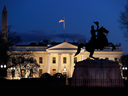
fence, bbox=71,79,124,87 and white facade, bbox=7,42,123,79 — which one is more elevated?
white facade, bbox=7,42,123,79

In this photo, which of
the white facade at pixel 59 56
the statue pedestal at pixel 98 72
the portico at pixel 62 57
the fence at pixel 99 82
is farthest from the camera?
the white facade at pixel 59 56

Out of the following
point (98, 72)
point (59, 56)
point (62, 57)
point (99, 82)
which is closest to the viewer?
point (99, 82)

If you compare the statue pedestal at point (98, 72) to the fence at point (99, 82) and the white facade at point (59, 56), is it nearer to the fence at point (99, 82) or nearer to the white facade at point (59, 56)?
the fence at point (99, 82)

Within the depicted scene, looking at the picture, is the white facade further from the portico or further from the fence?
the fence

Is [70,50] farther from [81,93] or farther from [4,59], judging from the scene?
[81,93]

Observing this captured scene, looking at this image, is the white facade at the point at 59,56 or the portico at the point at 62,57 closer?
the portico at the point at 62,57

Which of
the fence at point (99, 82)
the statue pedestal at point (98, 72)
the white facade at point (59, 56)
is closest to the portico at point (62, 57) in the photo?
the white facade at point (59, 56)

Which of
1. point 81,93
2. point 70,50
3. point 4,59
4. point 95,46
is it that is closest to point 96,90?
point 81,93

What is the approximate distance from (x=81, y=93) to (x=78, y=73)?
76.2 inches

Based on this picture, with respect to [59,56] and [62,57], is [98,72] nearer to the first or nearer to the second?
[59,56]

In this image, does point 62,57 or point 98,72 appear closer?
point 98,72

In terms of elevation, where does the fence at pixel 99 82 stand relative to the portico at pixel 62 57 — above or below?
below

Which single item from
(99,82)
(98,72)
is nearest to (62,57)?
(98,72)

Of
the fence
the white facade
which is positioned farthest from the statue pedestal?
the white facade
